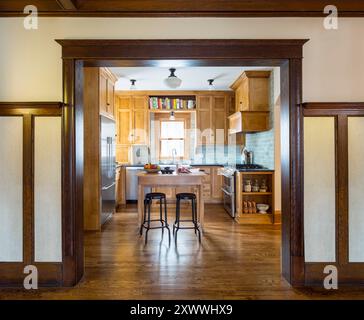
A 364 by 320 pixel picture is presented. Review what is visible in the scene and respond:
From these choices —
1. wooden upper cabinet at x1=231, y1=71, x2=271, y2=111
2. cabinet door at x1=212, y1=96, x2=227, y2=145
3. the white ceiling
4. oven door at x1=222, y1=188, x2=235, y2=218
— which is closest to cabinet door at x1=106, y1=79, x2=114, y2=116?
the white ceiling

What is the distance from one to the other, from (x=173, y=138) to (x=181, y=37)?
4.56m

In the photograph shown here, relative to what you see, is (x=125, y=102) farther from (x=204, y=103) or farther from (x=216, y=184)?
(x=216, y=184)

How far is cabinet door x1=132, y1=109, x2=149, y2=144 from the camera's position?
6.53m

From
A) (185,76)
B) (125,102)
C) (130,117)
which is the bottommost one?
(130,117)

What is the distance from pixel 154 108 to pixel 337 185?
4863 mm

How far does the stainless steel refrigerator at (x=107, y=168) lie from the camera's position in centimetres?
431

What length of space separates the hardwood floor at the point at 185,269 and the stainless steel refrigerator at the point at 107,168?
0.49 m

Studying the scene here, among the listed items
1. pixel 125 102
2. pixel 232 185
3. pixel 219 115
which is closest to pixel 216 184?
pixel 232 185

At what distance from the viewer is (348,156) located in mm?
2432

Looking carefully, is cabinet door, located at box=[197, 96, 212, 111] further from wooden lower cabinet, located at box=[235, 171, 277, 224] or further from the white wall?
the white wall

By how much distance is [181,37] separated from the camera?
244 cm

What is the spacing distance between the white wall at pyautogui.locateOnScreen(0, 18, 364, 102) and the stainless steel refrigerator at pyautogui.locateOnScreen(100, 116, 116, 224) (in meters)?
1.85

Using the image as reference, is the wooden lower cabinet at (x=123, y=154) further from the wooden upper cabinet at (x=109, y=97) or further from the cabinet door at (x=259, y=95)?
the cabinet door at (x=259, y=95)

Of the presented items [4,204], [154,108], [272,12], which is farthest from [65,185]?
[154,108]
